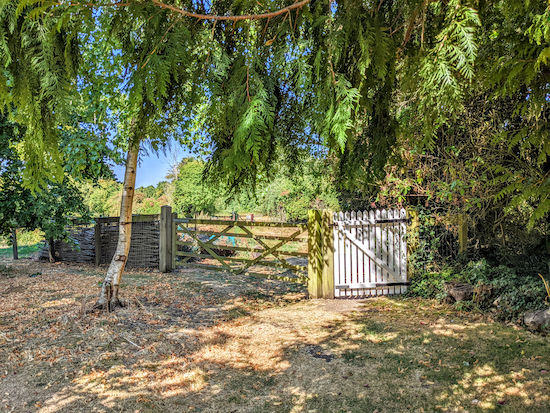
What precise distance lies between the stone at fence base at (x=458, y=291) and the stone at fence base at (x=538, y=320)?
987 millimetres

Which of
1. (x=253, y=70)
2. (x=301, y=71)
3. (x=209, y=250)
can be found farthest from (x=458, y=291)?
(x=209, y=250)

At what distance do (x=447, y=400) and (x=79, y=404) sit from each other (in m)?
3.04

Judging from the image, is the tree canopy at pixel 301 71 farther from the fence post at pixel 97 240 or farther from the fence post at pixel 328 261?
the fence post at pixel 97 240

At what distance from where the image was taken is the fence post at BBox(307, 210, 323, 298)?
657 cm

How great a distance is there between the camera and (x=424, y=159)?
6457 millimetres

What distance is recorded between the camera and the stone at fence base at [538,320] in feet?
14.1

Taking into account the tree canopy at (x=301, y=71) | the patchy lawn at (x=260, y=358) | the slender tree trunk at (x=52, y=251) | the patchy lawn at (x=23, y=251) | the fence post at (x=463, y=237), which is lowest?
the patchy lawn at (x=260, y=358)

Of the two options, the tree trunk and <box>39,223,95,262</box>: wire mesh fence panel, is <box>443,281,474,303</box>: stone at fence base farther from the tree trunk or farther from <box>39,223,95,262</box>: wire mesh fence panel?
<box>39,223,95,262</box>: wire mesh fence panel

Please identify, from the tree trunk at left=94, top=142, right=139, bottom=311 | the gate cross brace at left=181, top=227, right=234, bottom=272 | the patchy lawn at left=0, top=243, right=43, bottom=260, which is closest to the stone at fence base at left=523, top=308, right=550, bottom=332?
the tree trunk at left=94, top=142, right=139, bottom=311

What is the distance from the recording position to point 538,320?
437 centimetres

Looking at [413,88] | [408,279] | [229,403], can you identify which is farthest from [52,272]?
[413,88]

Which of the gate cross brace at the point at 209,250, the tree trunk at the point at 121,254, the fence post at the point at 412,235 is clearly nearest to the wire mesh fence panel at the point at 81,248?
the gate cross brace at the point at 209,250

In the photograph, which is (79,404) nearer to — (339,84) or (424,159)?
(339,84)

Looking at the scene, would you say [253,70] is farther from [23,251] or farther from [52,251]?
[23,251]
